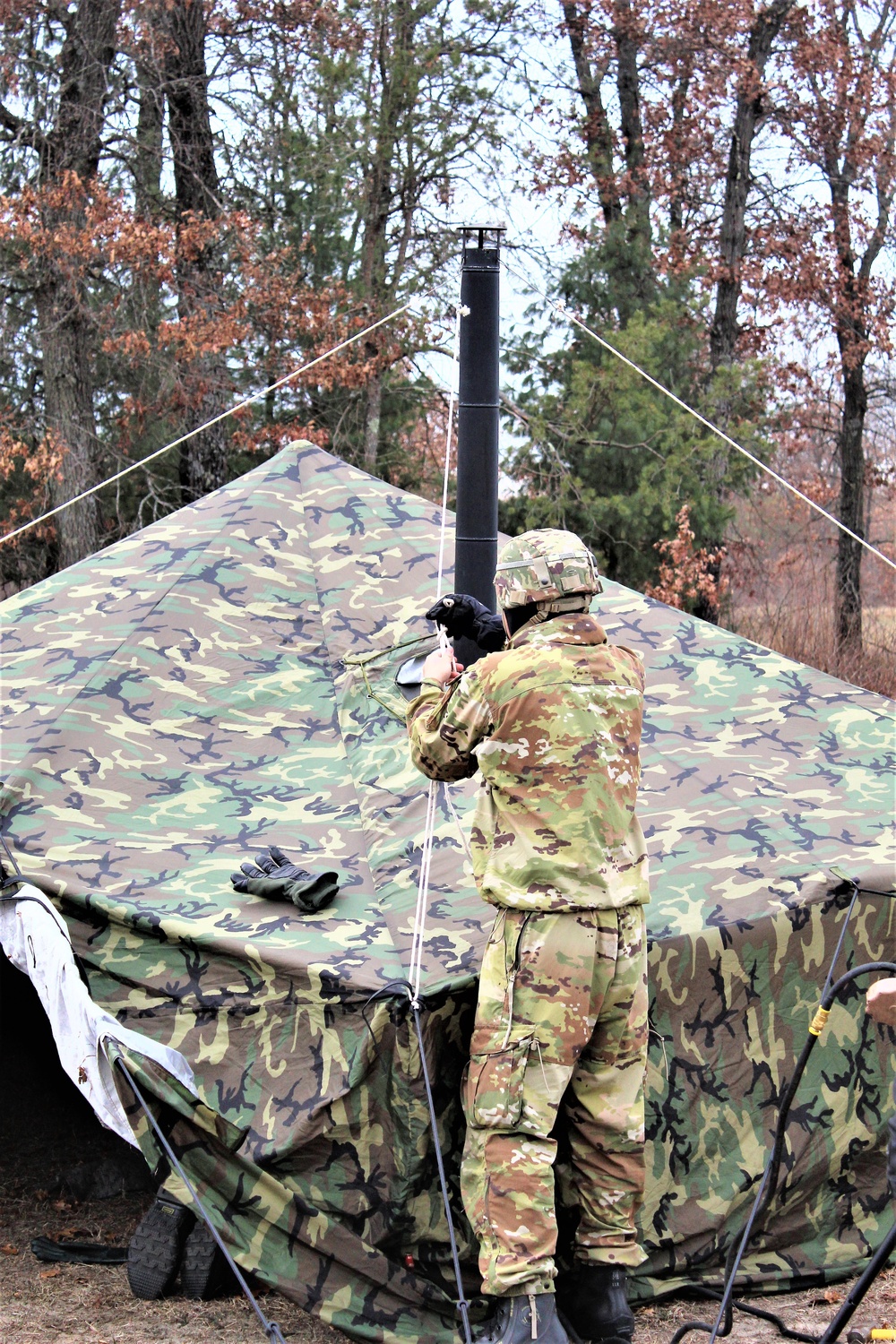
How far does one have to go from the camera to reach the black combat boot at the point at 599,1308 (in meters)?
3.79

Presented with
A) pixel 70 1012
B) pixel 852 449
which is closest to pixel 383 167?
pixel 852 449

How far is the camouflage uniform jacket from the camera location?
3652 mm

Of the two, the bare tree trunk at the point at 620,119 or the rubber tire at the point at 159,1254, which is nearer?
the rubber tire at the point at 159,1254

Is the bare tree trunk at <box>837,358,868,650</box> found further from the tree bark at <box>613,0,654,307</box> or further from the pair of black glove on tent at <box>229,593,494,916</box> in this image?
the pair of black glove on tent at <box>229,593,494,916</box>

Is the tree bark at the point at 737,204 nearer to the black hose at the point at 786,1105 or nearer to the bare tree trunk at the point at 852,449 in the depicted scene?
the bare tree trunk at the point at 852,449

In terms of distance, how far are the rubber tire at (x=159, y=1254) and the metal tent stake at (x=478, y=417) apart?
2055 mm

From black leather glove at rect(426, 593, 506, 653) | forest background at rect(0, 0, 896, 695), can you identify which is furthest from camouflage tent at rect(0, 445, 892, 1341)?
forest background at rect(0, 0, 896, 695)

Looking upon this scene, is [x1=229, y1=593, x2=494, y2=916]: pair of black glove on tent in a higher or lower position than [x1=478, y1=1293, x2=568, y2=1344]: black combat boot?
higher

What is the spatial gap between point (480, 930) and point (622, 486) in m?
9.70

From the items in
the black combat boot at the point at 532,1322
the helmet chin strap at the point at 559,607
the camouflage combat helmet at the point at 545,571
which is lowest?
the black combat boot at the point at 532,1322

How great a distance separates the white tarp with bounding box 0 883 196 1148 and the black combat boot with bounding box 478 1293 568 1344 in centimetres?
105

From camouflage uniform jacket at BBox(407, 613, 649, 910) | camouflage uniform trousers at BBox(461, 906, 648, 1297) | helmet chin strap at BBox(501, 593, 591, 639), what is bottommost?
camouflage uniform trousers at BBox(461, 906, 648, 1297)

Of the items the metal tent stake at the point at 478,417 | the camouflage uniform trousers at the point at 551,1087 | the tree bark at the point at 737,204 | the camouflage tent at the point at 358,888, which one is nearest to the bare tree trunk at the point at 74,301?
the tree bark at the point at 737,204

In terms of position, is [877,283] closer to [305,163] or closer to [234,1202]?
[305,163]
